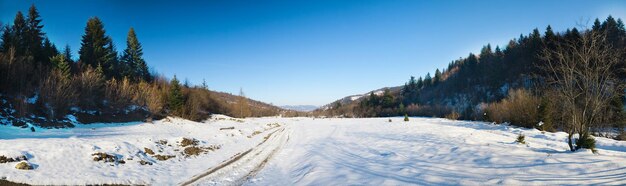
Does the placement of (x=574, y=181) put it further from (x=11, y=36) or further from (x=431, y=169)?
(x=11, y=36)

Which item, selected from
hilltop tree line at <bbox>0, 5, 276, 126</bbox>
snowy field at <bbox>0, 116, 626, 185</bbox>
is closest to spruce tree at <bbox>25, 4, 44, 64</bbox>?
hilltop tree line at <bbox>0, 5, 276, 126</bbox>

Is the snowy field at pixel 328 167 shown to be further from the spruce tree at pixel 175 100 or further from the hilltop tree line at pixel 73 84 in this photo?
the spruce tree at pixel 175 100

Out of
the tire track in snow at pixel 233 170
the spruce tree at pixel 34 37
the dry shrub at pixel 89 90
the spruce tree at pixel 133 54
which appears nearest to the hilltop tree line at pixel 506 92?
the tire track in snow at pixel 233 170

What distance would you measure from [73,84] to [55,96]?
611 cm

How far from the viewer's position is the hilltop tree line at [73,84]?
2728 centimetres

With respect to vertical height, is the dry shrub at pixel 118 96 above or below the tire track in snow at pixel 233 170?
above

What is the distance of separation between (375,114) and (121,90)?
91634 millimetres

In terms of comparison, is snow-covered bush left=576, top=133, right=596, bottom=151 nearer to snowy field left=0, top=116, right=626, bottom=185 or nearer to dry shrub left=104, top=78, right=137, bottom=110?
snowy field left=0, top=116, right=626, bottom=185

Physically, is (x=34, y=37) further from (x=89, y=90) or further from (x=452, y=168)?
(x=452, y=168)

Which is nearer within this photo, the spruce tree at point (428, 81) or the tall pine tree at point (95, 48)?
the tall pine tree at point (95, 48)

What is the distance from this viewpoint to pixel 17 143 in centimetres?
1356

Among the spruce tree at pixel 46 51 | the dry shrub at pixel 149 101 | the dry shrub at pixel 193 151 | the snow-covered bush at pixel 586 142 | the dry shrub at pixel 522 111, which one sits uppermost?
the spruce tree at pixel 46 51

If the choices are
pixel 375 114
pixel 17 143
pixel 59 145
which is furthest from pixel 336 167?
pixel 375 114

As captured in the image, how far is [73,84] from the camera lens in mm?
→ 33219
